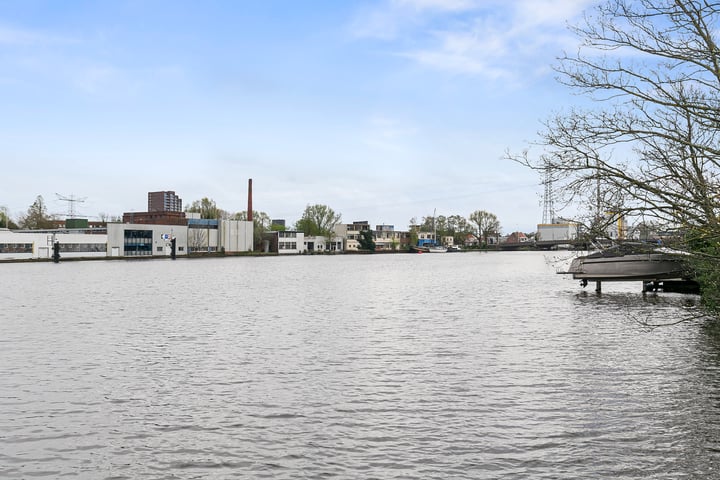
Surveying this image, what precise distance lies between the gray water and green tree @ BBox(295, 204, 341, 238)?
167 m

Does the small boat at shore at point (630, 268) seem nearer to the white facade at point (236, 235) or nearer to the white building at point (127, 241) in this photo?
the white building at point (127, 241)

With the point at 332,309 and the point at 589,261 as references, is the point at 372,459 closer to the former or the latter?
the point at 332,309

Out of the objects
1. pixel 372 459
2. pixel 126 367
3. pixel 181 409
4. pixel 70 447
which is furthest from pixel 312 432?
pixel 126 367

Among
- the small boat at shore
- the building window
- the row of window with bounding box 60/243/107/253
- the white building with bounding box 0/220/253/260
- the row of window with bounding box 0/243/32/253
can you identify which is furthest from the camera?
the building window

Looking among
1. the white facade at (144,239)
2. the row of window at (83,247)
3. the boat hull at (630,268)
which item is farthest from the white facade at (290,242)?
the boat hull at (630,268)

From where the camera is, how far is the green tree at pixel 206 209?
Answer: 591 feet

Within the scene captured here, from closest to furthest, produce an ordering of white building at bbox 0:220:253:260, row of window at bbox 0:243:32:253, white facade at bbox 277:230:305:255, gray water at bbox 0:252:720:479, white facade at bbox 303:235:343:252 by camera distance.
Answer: gray water at bbox 0:252:720:479, row of window at bbox 0:243:32:253, white building at bbox 0:220:253:260, white facade at bbox 277:230:305:255, white facade at bbox 303:235:343:252

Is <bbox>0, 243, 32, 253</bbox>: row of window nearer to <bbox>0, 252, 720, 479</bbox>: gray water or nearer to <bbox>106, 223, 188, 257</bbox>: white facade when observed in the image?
<bbox>106, 223, 188, 257</bbox>: white facade

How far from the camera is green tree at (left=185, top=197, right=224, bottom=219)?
18012 cm

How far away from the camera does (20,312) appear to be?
32.4 m

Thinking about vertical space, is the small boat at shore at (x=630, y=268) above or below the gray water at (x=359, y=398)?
above

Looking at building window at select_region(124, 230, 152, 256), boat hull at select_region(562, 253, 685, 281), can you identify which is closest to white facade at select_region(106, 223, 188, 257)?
building window at select_region(124, 230, 152, 256)

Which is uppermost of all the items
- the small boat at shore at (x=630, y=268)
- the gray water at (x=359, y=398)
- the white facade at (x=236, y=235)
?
the white facade at (x=236, y=235)

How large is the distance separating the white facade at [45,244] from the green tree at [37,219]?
102 ft
